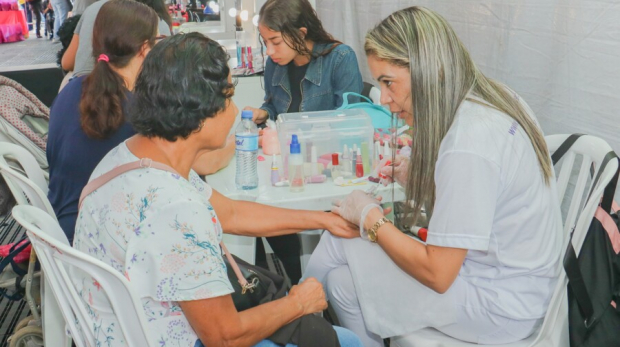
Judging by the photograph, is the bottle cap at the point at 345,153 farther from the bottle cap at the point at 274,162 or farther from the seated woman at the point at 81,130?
the seated woman at the point at 81,130

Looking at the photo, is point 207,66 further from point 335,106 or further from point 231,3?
point 231,3

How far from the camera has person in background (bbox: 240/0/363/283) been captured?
9.88 ft

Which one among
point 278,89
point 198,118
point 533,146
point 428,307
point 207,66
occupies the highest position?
point 207,66

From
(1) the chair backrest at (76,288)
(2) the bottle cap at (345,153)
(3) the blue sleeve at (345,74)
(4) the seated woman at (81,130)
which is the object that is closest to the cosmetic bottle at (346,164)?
(2) the bottle cap at (345,153)

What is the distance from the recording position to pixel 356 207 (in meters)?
A: 1.87

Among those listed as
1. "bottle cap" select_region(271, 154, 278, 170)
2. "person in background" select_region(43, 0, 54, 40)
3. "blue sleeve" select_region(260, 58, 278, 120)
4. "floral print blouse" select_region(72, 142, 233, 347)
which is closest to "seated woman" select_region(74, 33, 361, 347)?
"floral print blouse" select_region(72, 142, 233, 347)

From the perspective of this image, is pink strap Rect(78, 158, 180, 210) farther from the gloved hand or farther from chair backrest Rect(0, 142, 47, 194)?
chair backrest Rect(0, 142, 47, 194)

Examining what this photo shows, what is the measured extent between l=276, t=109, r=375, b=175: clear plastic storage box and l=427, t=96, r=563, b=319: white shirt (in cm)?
78

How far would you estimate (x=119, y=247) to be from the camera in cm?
133

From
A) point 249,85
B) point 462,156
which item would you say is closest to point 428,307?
point 462,156

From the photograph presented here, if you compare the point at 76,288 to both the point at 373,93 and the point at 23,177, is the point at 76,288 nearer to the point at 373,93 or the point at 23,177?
the point at 23,177

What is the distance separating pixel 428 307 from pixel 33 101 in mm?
2396

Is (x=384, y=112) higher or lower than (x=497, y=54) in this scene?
lower

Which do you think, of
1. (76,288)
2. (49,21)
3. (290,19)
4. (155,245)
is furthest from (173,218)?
(49,21)
